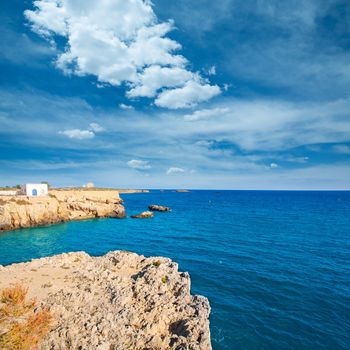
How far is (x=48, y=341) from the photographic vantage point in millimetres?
12516

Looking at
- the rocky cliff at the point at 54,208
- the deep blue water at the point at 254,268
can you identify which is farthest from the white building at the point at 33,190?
the deep blue water at the point at 254,268

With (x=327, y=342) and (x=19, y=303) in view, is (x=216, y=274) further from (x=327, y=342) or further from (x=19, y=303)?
(x=19, y=303)

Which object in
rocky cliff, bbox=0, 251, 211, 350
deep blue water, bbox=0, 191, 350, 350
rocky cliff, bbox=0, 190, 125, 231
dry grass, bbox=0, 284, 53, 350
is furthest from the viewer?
rocky cliff, bbox=0, 190, 125, 231

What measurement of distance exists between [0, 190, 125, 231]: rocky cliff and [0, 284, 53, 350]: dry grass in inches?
1990

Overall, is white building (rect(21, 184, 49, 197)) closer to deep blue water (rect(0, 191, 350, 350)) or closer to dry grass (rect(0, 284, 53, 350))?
deep blue water (rect(0, 191, 350, 350))

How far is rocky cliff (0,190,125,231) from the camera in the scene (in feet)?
192

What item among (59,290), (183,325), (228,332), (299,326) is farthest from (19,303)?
(299,326)

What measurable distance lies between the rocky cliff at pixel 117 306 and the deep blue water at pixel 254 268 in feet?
13.4

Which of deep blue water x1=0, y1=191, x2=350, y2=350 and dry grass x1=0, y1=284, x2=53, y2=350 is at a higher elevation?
dry grass x1=0, y1=284, x2=53, y2=350

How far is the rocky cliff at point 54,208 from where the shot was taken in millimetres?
58500

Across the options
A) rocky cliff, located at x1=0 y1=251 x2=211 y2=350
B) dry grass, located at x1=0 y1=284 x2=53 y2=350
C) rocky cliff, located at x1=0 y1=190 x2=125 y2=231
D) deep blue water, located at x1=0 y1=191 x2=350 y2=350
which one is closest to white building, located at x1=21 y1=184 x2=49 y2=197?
rocky cliff, located at x1=0 y1=190 x2=125 y2=231

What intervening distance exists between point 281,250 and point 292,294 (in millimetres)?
16365

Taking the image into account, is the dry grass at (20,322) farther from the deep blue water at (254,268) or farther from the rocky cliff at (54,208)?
the rocky cliff at (54,208)

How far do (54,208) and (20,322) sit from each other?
60.3 meters
